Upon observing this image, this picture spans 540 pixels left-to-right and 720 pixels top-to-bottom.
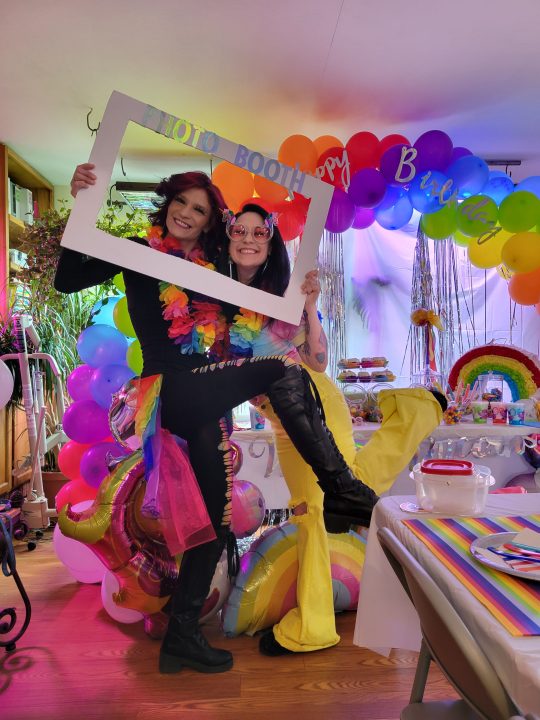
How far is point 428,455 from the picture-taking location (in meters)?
2.90

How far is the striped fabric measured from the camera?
79cm

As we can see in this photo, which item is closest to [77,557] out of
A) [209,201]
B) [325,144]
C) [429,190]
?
[209,201]

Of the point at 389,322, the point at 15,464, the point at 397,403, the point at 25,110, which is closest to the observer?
the point at 397,403

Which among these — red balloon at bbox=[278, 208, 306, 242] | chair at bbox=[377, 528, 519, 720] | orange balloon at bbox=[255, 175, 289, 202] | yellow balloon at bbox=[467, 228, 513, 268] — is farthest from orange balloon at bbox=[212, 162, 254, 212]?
chair at bbox=[377, 528, 519, 720]

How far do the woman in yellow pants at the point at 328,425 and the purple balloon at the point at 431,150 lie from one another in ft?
4.48

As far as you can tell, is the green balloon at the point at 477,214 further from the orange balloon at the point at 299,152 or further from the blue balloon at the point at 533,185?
the orange balloon at the point at 299,152

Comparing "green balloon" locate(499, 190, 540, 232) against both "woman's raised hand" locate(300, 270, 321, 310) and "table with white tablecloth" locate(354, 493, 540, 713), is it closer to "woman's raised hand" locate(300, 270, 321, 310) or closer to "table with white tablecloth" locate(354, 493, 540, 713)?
"woman's raised hand" locate(300, 270, 321, 310)

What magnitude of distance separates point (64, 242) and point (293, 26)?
167cm

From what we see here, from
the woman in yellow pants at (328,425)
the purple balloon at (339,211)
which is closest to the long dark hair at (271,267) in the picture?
the woman in yellow pants at (328,425)

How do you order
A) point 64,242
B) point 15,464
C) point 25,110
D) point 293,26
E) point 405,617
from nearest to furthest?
point 405,617 < point 64,242 < point 293,26 < point 25,110 < point 15,464

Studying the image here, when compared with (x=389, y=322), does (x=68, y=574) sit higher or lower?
lower

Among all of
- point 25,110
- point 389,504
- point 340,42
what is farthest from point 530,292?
point 25,110

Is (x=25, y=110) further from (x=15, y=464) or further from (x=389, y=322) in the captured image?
(x=389, y=322)

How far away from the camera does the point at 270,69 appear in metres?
3.13
